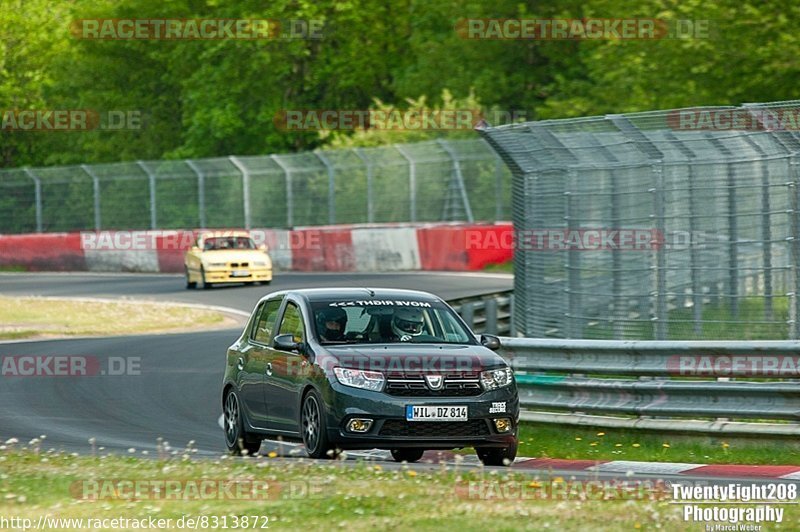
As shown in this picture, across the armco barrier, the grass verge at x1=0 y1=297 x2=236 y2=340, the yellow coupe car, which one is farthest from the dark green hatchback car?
the armco barrier

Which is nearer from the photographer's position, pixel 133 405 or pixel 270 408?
pixel 270 408

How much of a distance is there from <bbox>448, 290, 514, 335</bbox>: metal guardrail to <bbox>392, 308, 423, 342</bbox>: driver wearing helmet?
26.0 feet

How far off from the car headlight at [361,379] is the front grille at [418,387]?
67 mm

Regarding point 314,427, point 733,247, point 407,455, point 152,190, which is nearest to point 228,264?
point 152,190

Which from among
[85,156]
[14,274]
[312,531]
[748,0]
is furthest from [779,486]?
[85,156]

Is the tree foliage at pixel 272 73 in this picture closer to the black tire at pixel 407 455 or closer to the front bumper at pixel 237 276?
the front bumper at pixel 237 276

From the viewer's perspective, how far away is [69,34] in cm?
7481

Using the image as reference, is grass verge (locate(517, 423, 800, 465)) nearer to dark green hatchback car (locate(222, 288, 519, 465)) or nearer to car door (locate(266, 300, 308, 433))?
dark green hatchback car (locate(222, 288, 519, 465))

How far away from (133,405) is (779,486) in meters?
8.96

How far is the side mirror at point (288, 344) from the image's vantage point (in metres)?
13.4

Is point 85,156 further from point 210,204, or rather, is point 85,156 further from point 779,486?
point 779,486

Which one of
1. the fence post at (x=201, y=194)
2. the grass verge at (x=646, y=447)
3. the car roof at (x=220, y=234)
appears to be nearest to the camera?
the grass verge at (x=646, y=447)

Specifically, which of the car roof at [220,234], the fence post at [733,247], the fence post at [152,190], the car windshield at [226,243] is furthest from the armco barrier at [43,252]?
the fence post at [733,247]

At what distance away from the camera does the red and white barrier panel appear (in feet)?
128
